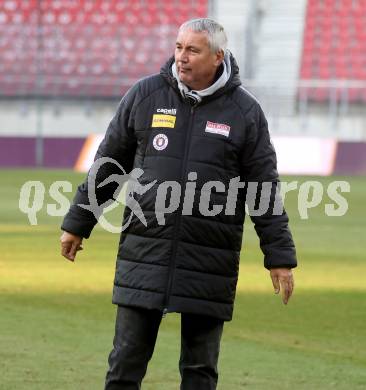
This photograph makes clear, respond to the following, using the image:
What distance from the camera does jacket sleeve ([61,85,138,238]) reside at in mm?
5340

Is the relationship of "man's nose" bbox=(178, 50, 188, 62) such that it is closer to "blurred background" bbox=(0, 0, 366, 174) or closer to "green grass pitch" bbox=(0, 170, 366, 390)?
"green grass pitch" bbox=(0, 170, 366, 390)

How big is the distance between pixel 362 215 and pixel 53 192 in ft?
18.4

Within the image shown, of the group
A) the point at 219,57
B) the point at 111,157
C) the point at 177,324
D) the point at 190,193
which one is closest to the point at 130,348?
the point at 190,193

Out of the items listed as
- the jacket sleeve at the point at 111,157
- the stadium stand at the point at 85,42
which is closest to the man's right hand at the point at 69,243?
the jacket sleeve at the point at 111,157

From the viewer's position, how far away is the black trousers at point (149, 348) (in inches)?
207

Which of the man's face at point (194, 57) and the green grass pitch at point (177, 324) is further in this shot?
the green grass pitch at point (177, 324)

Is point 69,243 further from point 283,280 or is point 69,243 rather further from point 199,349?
point 283,280

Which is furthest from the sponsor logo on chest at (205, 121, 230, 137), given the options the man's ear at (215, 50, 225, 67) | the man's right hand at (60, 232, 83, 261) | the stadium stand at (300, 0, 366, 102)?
the stadium stand at (300, 0, 366, 102)

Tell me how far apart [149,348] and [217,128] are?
0.97 m

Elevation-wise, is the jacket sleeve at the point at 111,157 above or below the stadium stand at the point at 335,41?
above

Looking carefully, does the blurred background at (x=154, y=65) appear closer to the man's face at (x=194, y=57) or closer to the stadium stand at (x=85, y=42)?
the stadium stand at (x=85, y=42)

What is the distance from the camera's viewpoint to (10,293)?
34.2 feet

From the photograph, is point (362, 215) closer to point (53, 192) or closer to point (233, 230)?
point (53, 192)

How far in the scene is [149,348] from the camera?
5.30 meters
